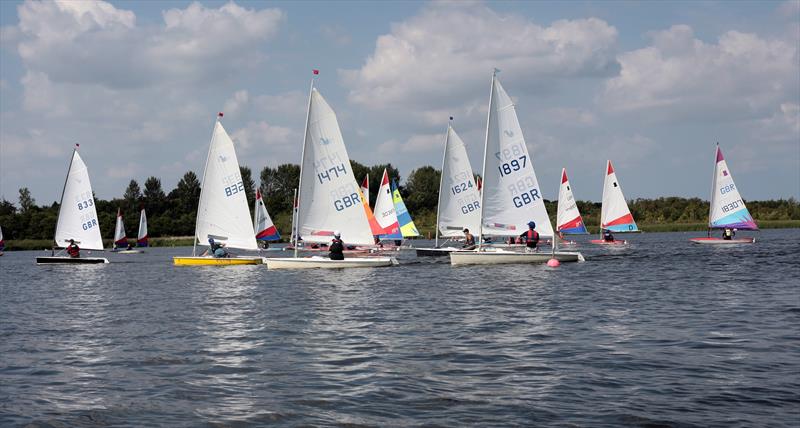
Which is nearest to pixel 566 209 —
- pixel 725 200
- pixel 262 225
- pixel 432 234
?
pixel 725 200

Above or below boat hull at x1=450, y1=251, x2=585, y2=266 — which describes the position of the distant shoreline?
above

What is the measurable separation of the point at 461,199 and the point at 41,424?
39047 mm

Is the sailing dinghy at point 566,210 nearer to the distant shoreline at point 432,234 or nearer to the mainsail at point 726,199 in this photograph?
the mainsail at point 726,199

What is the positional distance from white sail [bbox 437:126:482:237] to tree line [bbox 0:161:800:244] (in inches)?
2375

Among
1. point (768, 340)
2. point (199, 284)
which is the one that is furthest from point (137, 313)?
point (768, 340)

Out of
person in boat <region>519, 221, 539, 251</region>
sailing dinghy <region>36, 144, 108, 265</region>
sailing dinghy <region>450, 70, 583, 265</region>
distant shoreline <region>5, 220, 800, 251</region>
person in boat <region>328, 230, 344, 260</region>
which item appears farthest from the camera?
distant shoreline <region>5, 220, 800, 251</region>

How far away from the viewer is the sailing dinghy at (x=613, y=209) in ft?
213

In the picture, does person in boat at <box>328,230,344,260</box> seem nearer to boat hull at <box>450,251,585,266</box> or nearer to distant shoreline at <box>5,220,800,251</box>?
boat hull at <box>450,251,585,266</box>

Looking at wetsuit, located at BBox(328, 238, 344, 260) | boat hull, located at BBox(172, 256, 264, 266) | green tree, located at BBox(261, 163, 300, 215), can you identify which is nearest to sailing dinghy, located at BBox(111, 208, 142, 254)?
boat hull, located at BBox(172, 256, 264, 266)

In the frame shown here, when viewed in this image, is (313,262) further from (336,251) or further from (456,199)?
(456,199)

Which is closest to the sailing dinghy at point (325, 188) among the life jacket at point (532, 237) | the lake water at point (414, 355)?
the life jacket at point (532, 237)

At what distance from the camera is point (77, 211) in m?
46.9

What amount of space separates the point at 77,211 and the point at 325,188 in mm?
19056

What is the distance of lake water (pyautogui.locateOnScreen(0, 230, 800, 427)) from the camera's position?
34.3 feet
